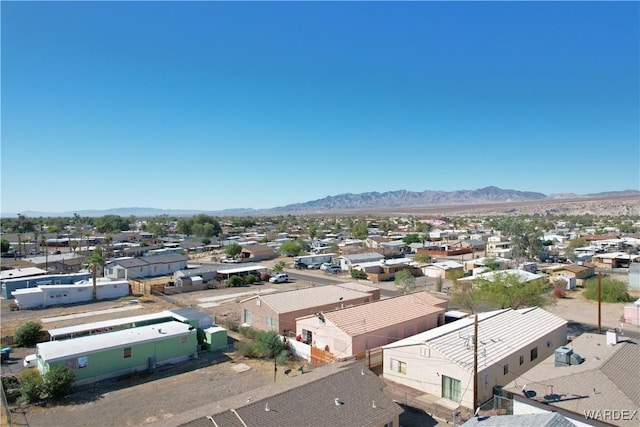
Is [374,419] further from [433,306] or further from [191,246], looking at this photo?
[191,246]

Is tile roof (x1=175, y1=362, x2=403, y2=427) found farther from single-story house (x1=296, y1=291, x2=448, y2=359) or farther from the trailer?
the trailer

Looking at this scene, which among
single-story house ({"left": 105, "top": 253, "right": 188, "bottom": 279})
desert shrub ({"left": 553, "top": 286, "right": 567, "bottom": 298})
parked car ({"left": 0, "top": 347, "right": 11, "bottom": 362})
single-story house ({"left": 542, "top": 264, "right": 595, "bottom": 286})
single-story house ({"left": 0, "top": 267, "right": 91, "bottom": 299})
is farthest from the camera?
single-story house ({"left": 105, "top": 253, "right": 188, "bottom": 279})

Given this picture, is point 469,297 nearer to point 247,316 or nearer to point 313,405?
point 247,316

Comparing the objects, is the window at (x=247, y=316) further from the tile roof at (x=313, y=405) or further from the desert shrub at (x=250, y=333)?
the tile roof at (x=313, y=405)

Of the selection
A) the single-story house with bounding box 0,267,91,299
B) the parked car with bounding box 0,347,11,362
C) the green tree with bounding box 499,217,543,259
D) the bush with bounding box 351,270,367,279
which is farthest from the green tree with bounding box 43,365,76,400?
the green tree with bounding box 499,217,543,259

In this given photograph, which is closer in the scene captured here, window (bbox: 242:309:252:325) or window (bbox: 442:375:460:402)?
window (bbox: 442:375:460:402)

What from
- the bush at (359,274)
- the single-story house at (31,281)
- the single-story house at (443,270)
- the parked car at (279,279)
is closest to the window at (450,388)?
the parked car at (279,279)

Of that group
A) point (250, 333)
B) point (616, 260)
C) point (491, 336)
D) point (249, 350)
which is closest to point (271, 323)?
point (250, 333)
